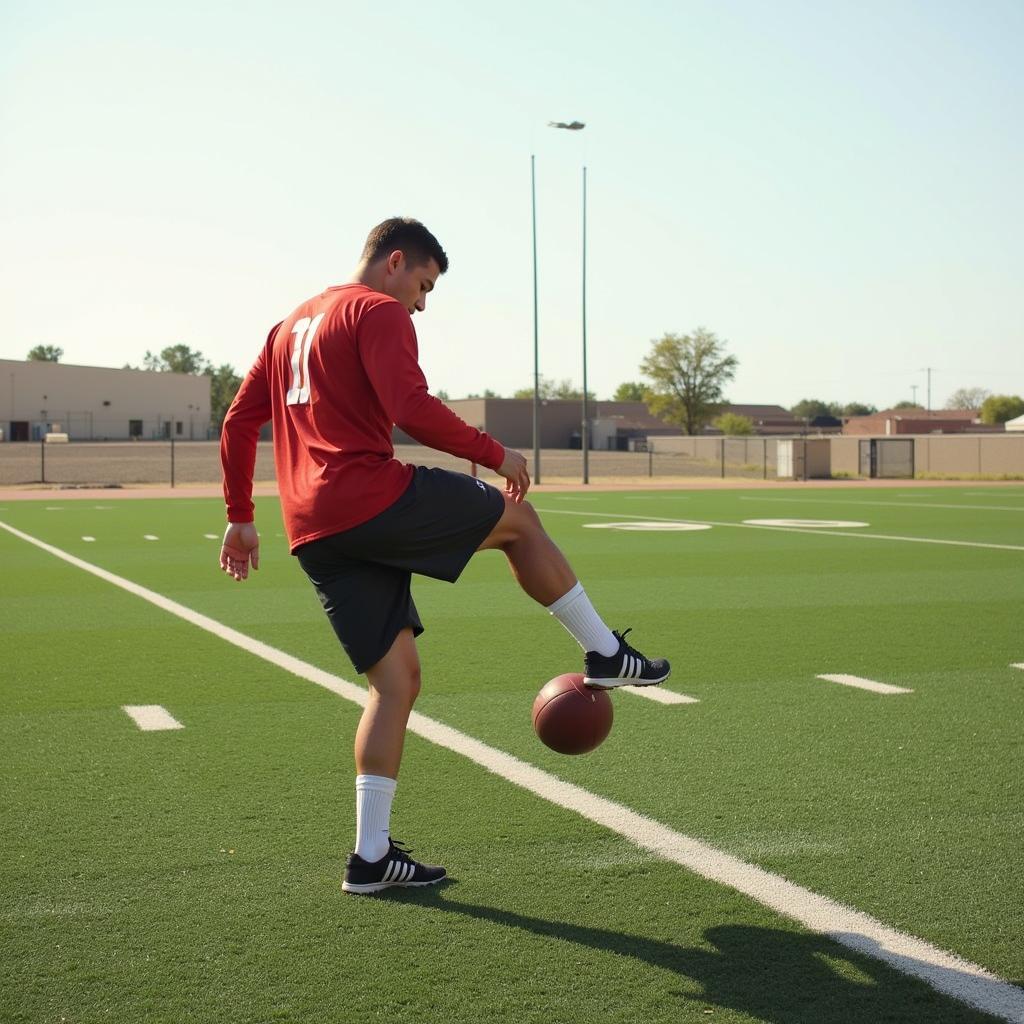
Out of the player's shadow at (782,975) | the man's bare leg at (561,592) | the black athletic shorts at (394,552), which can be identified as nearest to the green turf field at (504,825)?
the player's shadow at (782,975)

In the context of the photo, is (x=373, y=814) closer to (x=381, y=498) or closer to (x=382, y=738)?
(x=382, y=738)

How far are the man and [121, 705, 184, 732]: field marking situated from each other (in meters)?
2.40

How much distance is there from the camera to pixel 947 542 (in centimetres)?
1720

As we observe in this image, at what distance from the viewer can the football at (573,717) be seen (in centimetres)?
457

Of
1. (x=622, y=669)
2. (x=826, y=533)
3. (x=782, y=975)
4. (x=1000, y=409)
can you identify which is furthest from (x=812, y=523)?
(x=1000, y=409)

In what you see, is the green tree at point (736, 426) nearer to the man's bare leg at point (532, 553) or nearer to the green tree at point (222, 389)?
the green tree at point (222, 389)

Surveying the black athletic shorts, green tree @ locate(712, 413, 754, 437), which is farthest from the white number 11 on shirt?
green tree @ locate(712, 413, 754, 437)

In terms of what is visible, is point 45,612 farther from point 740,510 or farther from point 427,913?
point 740,510

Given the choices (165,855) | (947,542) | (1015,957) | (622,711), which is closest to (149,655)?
(622,711)

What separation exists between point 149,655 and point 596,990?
18.7 feet

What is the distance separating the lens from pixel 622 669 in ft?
14.3

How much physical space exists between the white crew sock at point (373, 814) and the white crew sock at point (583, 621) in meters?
0.73

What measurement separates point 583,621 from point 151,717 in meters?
3.03

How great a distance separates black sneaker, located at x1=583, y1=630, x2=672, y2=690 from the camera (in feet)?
14.3
